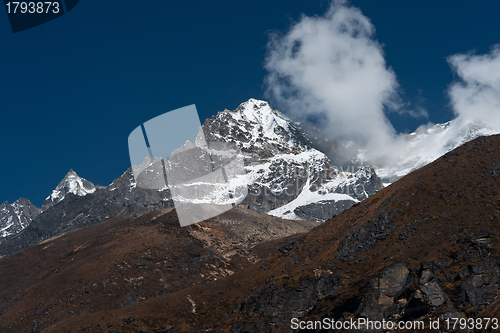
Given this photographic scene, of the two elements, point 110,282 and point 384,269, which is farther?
point 110,282

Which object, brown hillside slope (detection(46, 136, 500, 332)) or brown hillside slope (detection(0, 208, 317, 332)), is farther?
brown hillside slope (detection(0, 208, 317, 332))

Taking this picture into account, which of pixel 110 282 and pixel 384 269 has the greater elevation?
pixel 110 282

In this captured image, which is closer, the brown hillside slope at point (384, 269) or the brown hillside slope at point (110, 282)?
the brown hillside slope at point (384, 269)

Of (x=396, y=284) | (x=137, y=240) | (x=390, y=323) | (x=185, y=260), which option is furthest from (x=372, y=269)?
(x=137, y=240)

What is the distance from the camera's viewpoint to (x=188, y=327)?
118m

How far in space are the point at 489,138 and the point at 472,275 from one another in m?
53.6

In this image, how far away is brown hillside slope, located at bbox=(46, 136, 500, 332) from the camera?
264 feet

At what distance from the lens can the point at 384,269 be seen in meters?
88.7

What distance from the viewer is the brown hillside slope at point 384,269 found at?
80500mm

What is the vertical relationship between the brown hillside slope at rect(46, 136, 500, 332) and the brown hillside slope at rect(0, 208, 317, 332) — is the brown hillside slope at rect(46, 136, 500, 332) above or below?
below

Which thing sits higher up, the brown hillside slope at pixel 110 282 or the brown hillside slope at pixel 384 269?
the brown hillside slope at pixel 110 282

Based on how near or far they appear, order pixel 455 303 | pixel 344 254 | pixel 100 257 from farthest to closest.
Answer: pixel 100 257 < pixel 344 254 < pixel 455 303

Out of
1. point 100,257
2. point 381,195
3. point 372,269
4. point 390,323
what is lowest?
point 390,323

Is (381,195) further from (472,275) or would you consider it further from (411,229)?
(472,275)
